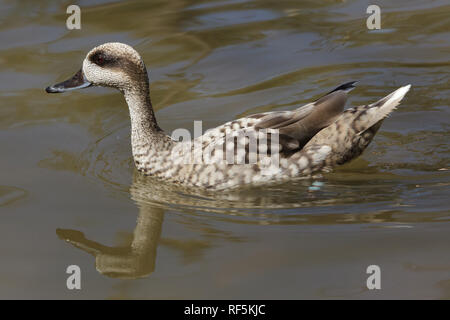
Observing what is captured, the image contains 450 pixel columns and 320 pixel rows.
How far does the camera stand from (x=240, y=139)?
8.02 metres

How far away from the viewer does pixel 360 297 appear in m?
5.95

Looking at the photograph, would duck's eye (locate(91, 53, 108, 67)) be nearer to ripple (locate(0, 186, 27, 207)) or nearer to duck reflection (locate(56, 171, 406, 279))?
duck reflection (locate(56, 171, 406, 279))

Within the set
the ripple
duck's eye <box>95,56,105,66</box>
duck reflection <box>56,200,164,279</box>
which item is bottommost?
duck reflection <box>56,200,164,279</box>

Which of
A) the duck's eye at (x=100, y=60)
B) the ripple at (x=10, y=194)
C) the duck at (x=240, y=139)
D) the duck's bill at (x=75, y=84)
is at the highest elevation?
the duck's eye at (x=100, y=60)

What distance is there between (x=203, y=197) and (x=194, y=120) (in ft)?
7.08

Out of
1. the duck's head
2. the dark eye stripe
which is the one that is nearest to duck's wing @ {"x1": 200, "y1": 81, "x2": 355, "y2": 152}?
the duck's head

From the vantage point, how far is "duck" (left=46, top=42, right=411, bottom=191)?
8031 millimetres

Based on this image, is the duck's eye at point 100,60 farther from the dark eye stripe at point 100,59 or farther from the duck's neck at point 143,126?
the duck's neck at point 143,126

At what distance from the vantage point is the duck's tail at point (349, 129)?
27.1ft

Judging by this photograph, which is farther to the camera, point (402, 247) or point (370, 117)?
point (370, 117)

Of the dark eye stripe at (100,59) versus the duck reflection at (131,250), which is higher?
the dark eye stripe at (100,59)

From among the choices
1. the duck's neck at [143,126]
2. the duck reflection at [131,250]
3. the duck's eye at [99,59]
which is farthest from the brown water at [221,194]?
the duck's eye at [99,59]

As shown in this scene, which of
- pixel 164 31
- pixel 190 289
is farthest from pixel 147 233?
pixel 164 31

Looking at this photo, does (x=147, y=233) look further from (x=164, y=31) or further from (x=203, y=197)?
(x=164, y=31)
